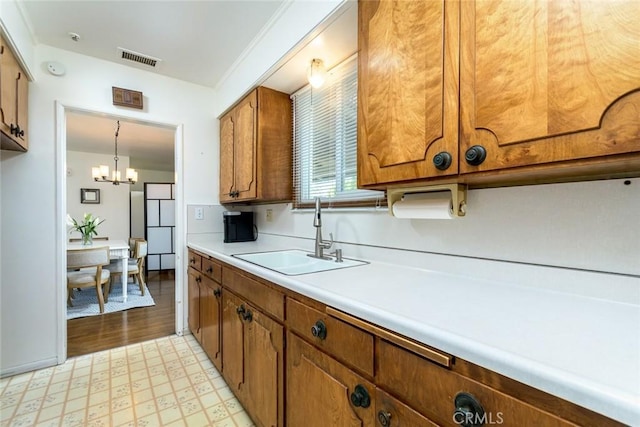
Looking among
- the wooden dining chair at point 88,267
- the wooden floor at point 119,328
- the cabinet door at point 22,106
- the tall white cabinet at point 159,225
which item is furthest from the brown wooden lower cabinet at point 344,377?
the tall white cabinet at point 159,225

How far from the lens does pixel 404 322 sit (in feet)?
2.20

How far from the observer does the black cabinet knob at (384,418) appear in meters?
0.71

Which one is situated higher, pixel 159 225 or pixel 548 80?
pixel 548 80

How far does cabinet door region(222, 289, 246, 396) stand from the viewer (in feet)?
4.94

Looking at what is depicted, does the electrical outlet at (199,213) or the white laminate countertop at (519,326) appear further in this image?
the electrical outlet at (199,213)

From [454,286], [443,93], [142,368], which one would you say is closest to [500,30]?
[443,93]

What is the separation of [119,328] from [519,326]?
3292 mm

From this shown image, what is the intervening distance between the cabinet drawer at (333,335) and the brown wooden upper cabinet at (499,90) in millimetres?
538

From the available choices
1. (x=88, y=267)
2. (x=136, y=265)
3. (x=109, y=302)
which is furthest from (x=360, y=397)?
(x=136, y=265)

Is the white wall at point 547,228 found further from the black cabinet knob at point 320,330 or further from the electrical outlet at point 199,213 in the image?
the electrical outlet at point 199,213

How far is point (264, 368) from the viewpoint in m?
1.27

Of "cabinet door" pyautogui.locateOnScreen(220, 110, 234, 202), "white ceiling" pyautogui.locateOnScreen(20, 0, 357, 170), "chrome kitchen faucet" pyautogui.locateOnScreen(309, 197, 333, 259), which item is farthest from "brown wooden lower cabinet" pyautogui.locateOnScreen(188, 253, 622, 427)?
"white ceiling" pyautogui.locateOnScreen(20, 0, 357, 170)

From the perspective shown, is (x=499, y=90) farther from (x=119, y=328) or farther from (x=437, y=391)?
(x=119, y=328)

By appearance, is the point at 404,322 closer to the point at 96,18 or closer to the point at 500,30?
the point at 500,30
